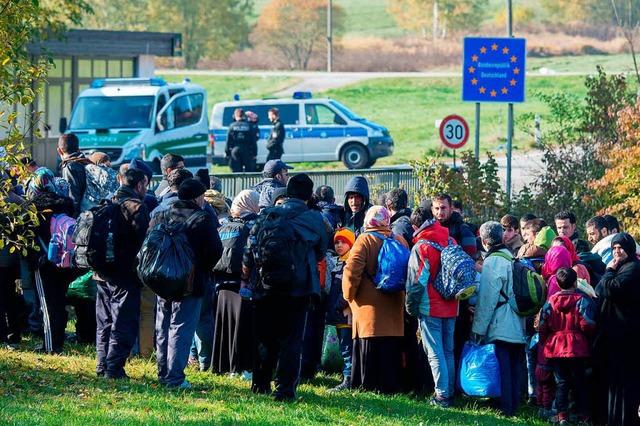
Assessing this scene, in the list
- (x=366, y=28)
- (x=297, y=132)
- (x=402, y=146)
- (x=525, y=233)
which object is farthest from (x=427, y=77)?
(x=525, y=233)

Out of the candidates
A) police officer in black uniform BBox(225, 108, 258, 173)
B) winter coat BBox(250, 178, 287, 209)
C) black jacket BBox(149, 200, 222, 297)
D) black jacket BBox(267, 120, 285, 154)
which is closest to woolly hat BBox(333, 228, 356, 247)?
winter coat BBox(250, 178, 287, 209)

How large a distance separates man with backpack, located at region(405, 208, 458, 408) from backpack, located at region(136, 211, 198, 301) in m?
1.98

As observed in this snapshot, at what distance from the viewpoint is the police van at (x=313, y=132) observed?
30.1m

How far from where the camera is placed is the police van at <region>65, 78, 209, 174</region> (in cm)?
2478

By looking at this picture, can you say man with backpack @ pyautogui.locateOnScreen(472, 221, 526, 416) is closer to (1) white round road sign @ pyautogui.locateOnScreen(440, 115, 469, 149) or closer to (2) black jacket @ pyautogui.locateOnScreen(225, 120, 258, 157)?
(1) white round road sign @ pyautogui.locateOnScreen(440, 115, 469, 149)

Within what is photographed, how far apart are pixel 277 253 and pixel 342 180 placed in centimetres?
1056

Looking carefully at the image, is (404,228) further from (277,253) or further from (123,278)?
(123,278)

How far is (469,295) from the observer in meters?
9.71

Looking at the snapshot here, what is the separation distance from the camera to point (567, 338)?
9.94 meters

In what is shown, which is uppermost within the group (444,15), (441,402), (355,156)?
(444,15)

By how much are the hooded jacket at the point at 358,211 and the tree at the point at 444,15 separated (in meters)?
70.4

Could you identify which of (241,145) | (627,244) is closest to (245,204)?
(627,244)

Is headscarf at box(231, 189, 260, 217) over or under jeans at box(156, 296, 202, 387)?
over

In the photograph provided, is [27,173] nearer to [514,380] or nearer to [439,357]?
[439,357]
